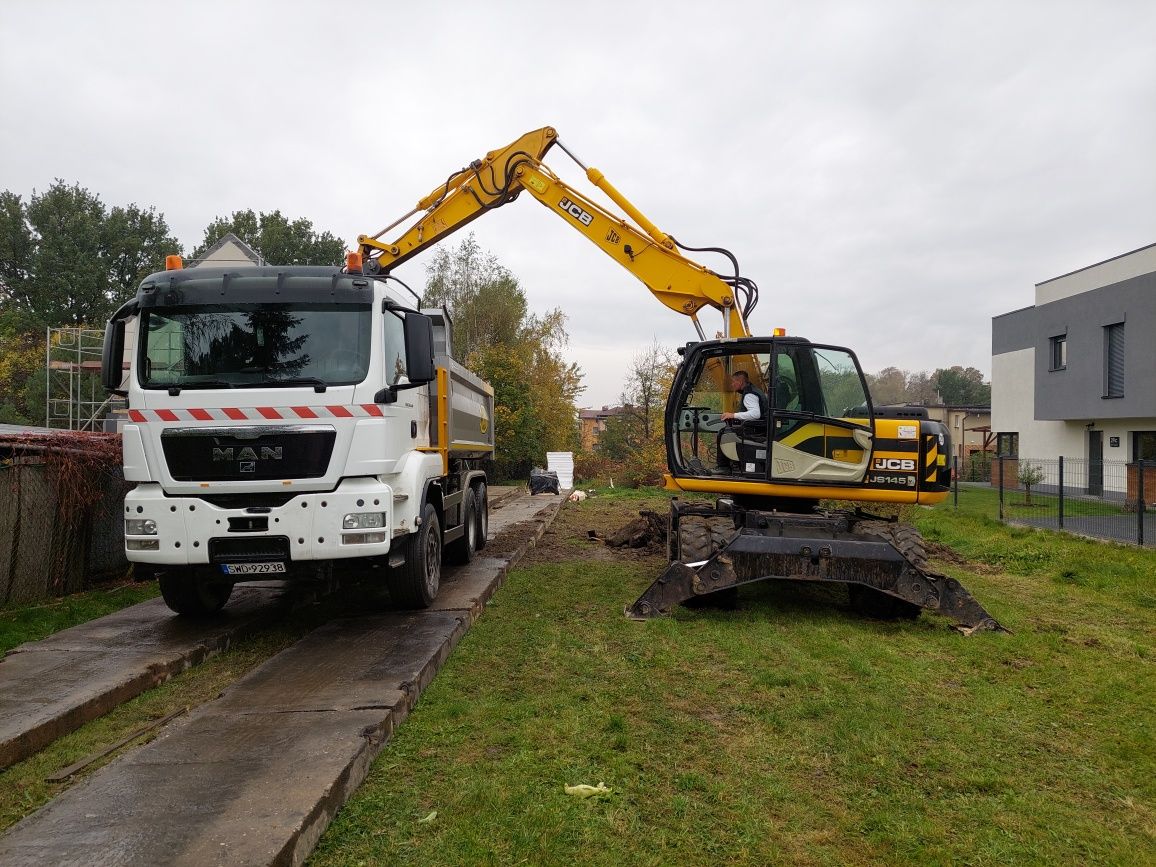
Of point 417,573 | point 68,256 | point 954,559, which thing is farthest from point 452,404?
point 68,256

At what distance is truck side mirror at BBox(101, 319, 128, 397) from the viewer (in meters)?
6.20

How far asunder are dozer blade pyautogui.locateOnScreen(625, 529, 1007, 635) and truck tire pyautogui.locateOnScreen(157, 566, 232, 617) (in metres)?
3.93

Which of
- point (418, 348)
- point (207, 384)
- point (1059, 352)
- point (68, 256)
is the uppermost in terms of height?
point (68, 256)

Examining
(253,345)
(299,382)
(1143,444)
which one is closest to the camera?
(299,382)

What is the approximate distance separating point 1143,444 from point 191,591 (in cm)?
2302

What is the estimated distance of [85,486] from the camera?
8094mm

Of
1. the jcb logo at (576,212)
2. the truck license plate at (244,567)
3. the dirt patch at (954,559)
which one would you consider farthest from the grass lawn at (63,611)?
the dirt patch at (954,559)

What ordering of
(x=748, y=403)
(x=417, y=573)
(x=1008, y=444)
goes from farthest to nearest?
1. (x=1008, y=444)
2. (x=748, y=403)
3. (x=417, y=573)

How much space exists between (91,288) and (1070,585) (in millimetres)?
49721

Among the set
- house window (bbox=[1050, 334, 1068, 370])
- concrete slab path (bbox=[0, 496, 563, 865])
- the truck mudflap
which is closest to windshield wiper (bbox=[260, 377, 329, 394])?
concrete slab path (bbox=[0, 496, 563, 865])

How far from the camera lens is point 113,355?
622 centimetres

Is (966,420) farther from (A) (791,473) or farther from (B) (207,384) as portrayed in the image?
(B) (207,384)

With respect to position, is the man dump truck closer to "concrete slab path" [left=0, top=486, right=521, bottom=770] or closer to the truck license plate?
→ the truck license plate

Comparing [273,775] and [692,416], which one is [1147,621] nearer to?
[692,416]
